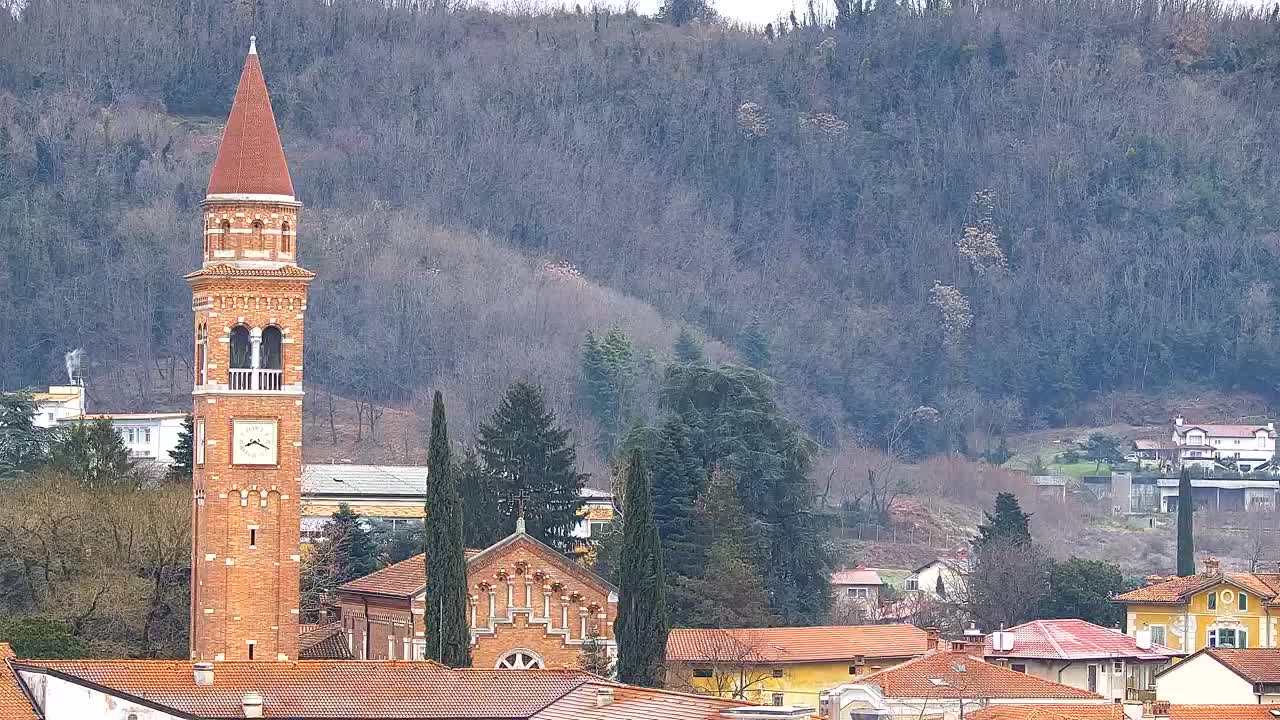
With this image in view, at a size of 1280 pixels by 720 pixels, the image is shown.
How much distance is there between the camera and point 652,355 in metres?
159

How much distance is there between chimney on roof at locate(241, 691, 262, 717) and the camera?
60.9m

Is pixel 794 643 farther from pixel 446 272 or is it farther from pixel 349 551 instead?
pixel 446 272

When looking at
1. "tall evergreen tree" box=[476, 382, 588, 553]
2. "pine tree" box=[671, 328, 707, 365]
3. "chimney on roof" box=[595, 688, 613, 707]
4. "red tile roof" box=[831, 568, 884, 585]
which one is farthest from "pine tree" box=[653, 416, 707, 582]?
"pine tree" box=[671, 328, 707, 365]

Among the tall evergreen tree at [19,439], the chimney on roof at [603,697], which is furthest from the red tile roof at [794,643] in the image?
the tall evergreen tree at [19,439]

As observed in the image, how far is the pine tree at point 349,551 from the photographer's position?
91.6 m

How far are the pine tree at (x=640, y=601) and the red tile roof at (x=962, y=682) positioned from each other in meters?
4.50

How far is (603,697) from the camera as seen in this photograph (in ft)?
180

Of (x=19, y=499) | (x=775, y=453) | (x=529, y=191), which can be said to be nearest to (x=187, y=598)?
(x=19, y=499)

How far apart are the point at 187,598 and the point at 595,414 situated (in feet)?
238

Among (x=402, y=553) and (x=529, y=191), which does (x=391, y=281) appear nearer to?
(x=529, y=191)

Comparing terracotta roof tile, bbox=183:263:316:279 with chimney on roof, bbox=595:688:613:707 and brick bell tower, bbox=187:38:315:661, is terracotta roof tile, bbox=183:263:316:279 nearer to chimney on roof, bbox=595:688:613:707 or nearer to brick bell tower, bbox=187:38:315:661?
brick bell tower, bbox=187:38:315:661

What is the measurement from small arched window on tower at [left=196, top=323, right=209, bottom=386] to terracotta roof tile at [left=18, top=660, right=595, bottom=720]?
336 inches

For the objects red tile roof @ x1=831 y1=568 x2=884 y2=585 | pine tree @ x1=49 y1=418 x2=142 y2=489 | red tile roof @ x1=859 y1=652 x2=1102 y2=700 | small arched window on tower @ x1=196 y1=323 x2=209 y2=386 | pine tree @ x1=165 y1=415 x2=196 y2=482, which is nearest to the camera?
red tile roof @ x1=859 y1=652 x2=1102 y2=700

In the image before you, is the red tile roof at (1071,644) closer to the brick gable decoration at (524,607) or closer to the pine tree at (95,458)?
the brick gable decoration at (524,607)
